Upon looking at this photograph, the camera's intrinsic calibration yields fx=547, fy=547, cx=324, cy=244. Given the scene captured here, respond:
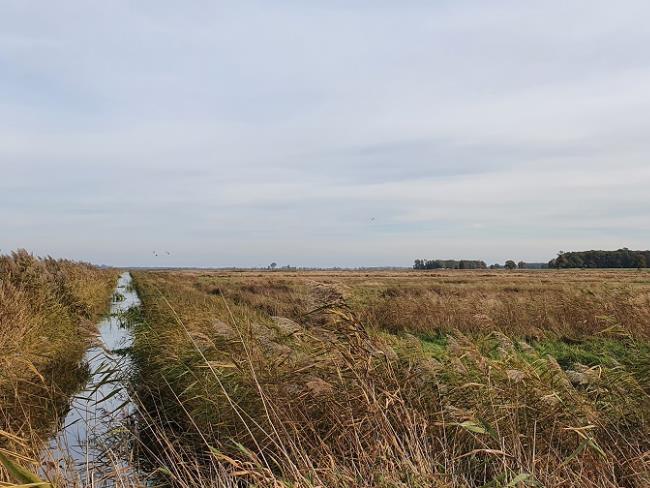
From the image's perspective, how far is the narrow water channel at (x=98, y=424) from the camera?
15.5 ft

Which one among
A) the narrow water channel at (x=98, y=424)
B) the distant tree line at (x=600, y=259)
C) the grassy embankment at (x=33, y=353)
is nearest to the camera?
the narrow water channel at (x=98, y=424)

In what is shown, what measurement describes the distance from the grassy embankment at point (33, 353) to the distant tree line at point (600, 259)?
136 m

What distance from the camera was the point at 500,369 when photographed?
6133mm

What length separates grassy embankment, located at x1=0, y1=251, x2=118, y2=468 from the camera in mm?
6508

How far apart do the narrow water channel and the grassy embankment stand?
0.27 m

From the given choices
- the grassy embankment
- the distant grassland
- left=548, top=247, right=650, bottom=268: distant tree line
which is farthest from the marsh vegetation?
left=548, top=247, right=650, bottom=268: distant tree line

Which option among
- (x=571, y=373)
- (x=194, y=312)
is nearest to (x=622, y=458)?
(x=571, y=373)

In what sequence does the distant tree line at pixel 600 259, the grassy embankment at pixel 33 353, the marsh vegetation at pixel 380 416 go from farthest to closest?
the distant tree line at pixel 600 259, the grassy embankment at pixel 33 353, the marsh vegetation at pixel 380 416

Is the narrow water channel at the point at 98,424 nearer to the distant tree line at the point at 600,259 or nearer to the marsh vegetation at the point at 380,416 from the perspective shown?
the marsh vegetation at the point at 380,416

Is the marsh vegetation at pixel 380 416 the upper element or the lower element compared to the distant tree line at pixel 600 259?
lower

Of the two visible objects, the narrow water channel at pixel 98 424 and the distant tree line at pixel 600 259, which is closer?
the narrow water channel at pixel 98 424

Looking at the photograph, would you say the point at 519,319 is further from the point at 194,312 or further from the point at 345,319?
the point at 345,319

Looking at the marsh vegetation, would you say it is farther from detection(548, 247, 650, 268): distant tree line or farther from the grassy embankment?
detection(548, 247, 650, 268): distant tree line

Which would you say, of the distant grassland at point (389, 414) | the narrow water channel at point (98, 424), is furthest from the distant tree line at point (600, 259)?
the distant grassland at point (389, 414)
